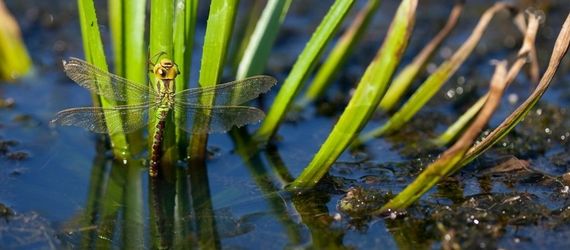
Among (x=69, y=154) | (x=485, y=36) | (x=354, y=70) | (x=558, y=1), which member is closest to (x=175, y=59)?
(x=69, y=154)

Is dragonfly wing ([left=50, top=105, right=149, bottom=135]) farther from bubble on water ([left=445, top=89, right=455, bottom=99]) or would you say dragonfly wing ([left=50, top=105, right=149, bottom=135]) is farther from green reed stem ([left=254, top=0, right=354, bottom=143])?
bubble on water ([left=445, top=89, right=455, bottom=99])

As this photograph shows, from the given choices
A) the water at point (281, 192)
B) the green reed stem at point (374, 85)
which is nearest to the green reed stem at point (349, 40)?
the water at point (281, 192)

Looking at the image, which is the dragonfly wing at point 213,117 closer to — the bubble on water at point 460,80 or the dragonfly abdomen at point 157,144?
the dragonfly abdomen at point 157,144

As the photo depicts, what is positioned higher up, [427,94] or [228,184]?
[427,94]

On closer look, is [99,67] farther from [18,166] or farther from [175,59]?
[18,166]

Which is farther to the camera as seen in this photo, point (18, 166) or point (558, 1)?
point (558, 1)

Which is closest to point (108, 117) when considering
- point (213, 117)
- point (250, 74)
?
point (213, 117)
